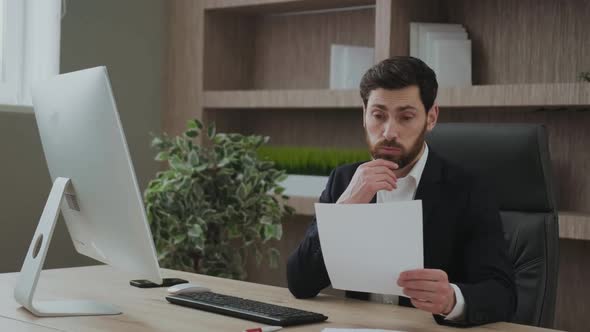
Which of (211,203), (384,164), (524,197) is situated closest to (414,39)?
(211,203)

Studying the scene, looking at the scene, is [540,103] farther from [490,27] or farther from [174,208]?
[174,208]

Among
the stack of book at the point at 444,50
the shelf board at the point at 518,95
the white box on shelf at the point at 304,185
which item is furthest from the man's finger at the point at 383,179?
the white box on shelf at the point at 304,185

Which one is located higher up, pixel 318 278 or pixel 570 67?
pixel 570 67

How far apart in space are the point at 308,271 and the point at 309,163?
1665 millimetres

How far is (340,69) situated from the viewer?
139 inches

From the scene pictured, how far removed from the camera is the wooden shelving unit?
309cm

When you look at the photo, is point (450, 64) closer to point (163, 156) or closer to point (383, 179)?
point (163, 156)

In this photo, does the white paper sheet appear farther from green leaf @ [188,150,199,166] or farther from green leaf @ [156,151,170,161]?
green leaf @ [156,151,170,161]

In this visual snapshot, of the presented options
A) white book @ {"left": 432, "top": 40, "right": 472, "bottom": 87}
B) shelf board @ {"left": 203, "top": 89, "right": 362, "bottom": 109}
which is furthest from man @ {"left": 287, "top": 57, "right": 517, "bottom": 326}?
shelf board @ {"left": 203, "top": 89, "right": 362, "bottom": 109}

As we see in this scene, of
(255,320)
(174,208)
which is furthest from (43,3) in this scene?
(255,320)

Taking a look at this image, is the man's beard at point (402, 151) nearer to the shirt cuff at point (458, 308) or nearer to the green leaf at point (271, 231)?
the shirt cuff at point (458, 308)

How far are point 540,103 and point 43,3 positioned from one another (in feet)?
6.63

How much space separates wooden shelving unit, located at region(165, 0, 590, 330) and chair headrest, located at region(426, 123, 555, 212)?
0.77 meters

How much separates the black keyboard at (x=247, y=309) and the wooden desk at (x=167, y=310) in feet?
0.06
